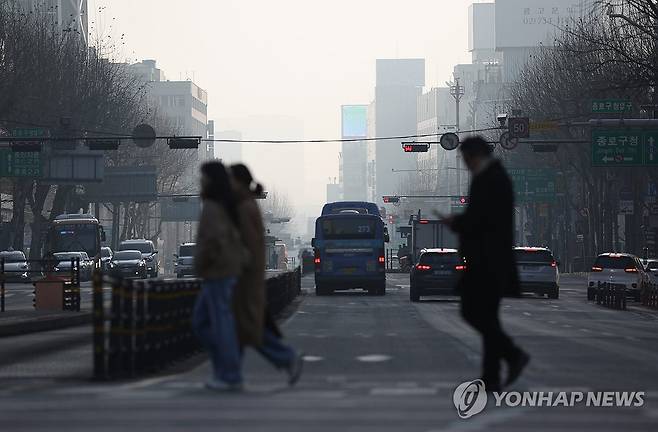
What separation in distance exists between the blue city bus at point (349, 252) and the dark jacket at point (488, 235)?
4084cm

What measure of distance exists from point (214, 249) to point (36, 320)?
59.5 feet

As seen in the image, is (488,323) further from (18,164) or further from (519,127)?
(18,164)

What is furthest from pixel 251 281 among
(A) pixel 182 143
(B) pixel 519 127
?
(A) pixel 182 143

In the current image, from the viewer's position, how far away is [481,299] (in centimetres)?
1198

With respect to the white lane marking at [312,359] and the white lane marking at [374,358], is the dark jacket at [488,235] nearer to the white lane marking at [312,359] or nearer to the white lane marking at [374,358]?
the white lane marking at [374,358]

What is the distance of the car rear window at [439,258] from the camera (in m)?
46.9

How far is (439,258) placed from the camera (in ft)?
155

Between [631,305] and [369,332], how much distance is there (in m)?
24.2

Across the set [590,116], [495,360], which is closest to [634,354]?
[495,360]

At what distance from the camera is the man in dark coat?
470 inches

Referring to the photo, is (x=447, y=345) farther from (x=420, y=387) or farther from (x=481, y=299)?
(x=481, y=299)

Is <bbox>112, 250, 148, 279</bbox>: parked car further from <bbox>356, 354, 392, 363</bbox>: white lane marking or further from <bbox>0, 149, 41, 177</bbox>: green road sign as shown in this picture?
<bbox>356, 354, 392, 363</bbox>: white lane marking

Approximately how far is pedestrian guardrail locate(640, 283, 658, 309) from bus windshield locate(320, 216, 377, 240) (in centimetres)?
931

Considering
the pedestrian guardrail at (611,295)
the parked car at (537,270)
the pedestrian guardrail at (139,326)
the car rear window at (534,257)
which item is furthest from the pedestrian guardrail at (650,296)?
the pedestrian guardrail at (139,326)
